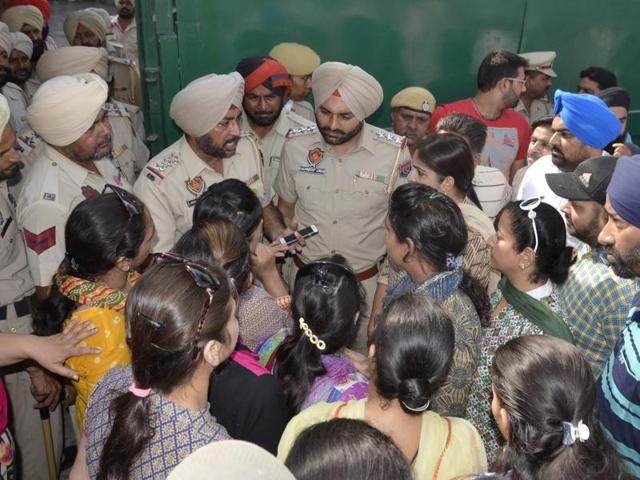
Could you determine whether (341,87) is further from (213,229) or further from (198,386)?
(198,386)

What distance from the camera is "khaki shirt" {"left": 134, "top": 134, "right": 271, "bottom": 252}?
10.3ft

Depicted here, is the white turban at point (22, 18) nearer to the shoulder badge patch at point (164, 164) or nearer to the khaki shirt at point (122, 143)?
the khaki shirt at point (122, 143)

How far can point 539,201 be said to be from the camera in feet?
7.54

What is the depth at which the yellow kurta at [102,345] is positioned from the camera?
6.40 feet

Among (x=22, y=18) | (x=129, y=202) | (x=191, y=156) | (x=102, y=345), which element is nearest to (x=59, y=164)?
(x=191, y=156)

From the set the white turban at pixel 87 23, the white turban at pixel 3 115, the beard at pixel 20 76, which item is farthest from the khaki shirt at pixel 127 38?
the white turban at pixel 3 115

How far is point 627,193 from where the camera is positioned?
205cm

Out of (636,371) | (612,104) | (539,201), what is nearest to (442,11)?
(612,104)

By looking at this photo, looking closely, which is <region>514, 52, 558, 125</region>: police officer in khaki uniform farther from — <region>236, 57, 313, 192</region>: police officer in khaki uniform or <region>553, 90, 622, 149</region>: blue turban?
<region>236, 57, 313, 192</region>: police officer in khaki uniform

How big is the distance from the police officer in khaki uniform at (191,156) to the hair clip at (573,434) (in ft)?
7.23

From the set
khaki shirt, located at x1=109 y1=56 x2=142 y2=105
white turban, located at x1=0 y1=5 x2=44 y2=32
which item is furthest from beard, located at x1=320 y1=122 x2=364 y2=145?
white turban, located at x1=0 y1=5 x2=44 y2=32

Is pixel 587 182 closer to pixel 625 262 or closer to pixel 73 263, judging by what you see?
pixel 625 262

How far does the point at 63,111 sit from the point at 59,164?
0.84 ft

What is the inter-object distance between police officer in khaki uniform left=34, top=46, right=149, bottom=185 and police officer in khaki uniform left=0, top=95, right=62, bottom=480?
1.34m
